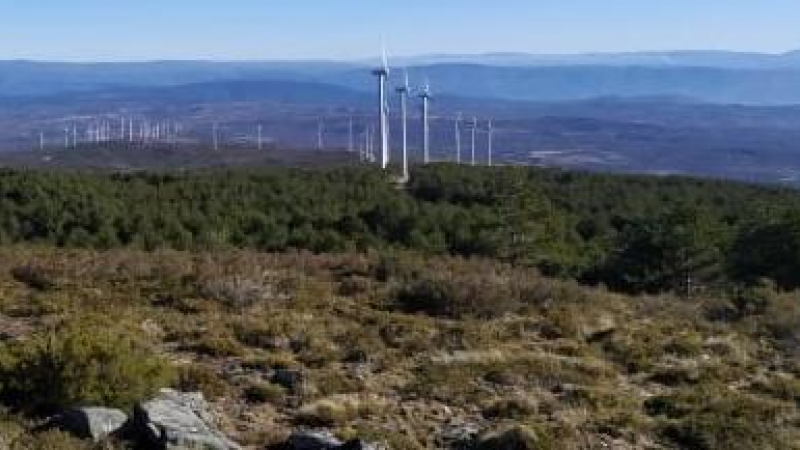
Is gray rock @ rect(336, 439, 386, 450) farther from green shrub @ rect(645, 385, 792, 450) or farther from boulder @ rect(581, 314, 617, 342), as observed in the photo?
boulder @ rect(581, 314, 617, 342)

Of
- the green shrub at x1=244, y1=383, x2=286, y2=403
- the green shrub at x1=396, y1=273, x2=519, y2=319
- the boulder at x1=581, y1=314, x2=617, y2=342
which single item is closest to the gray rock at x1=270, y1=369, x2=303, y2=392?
the green shrub at x1=244, y1=383, x2=286, y2=403

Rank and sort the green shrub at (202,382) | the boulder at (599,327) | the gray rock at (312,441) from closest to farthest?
1. the gray rock at (312,441)
2. the green shrub at (202,382)
3. the boulder at (599,327)

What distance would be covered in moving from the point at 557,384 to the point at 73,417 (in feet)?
21.6

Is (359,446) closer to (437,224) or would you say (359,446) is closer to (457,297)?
(457,297)

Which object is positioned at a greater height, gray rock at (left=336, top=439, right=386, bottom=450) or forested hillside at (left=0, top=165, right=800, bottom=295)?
gray rock at (left=336, top=439, right=386, bottom=450)

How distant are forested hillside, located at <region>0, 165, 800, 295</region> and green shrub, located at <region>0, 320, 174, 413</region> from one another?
2572 centimetres

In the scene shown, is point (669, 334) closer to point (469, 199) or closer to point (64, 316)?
point (64, 316)

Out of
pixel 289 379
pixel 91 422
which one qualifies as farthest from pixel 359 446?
pixel 289 379

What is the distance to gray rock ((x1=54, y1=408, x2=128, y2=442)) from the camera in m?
10.9

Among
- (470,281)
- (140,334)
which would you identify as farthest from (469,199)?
(140,334)

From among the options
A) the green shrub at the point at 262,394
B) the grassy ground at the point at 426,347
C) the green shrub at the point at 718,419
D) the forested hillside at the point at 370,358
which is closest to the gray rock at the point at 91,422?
the forested hillside at the point at 370,358

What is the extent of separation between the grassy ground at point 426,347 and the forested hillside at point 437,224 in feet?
51.9

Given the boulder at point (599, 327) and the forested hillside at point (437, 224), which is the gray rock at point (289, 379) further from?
the forested hillside at point (437, 224)

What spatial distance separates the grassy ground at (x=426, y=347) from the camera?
13.4 meters
